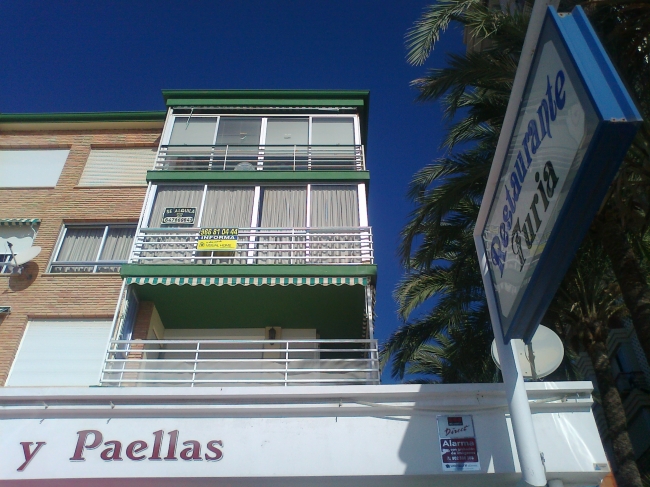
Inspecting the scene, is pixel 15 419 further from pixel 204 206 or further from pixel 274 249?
pixel 204 206

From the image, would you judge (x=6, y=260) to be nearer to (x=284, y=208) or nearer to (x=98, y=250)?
(x=98, y=250)

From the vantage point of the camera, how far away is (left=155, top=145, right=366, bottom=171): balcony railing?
14.6 meters

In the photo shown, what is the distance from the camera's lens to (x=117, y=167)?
54.0ft

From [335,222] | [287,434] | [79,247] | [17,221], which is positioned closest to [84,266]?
[79,247]

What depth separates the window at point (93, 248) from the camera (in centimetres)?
1415

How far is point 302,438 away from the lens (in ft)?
24.8

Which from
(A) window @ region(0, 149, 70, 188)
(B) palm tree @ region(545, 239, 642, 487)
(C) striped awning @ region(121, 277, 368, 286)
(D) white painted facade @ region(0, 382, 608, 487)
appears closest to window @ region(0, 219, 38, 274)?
(A) window @ region(0, 149, 70, 188)

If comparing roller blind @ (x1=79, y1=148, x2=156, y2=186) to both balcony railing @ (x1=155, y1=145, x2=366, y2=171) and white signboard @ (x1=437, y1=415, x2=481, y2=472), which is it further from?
white signboard @ (x1=437, y1=415, x2=481, y2=472)

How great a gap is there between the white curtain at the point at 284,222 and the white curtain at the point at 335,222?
0.26 m

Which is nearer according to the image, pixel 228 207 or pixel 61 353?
pixel 61 353

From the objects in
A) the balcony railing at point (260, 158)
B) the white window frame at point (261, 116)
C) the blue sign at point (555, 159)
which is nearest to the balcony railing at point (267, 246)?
the balcony railing at point (260, 158)

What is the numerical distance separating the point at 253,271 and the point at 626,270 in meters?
6.60

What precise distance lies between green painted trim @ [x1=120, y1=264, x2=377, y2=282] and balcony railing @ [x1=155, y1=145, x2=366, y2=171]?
11.4ft

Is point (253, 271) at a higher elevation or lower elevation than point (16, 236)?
lower
